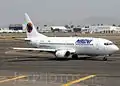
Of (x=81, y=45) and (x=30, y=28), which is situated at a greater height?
(x=30, y=28)

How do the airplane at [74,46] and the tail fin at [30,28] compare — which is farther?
the tail fin at [30,28]

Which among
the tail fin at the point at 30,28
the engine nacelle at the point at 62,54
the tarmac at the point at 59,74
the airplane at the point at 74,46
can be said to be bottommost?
the tarmac at the point at 59,74

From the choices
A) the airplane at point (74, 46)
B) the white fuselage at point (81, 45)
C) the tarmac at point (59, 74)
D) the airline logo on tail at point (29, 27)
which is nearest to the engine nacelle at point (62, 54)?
the airplane at point (74, 46)

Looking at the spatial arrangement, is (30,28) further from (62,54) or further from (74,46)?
(62,54)

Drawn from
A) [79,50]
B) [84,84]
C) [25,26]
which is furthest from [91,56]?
[84,84]

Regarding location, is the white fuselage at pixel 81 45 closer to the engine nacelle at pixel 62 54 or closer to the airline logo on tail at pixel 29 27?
the engine nacelle at pixel 62 54

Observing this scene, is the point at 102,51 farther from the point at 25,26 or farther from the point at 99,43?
the point at 25,26

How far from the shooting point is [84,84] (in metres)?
21.3

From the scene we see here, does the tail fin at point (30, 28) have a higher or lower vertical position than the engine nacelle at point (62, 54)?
higher

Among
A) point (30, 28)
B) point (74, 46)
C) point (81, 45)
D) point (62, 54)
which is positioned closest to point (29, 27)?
point (30, 28)

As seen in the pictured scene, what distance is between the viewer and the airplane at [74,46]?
146 feet

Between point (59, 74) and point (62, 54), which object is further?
point (62, 54)

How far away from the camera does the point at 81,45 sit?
46.0 meters

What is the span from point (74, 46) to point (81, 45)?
127 centimetres
